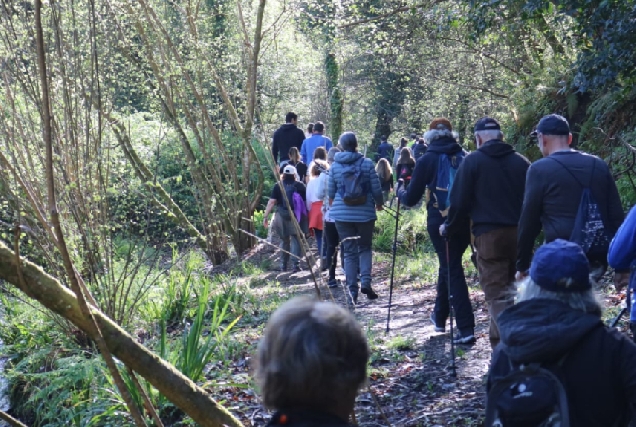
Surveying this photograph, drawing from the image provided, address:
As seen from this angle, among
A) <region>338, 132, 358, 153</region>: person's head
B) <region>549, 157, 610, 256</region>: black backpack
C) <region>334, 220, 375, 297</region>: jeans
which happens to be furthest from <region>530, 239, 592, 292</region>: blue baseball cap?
<region>334, 220, 375, 297</region>: jeans

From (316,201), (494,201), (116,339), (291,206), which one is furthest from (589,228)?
(291,206)

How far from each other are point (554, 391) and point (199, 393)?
4.40 feet

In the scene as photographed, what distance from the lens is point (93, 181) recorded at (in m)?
7.94

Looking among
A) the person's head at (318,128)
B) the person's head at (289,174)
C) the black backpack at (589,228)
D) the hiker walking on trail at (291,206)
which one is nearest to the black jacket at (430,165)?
the black backpack at (589,228)

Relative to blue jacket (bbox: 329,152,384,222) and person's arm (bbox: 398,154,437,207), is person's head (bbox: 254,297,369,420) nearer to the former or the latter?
person's arm (bbox: 398,154,437,207)

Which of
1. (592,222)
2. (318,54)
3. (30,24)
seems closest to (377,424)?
(592,222)

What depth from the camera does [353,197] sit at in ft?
31.8

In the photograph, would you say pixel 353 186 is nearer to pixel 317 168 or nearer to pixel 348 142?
pixel 348 142

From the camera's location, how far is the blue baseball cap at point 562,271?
2.88 m

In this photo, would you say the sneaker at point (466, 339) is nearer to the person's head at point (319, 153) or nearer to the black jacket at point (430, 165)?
the black jacket at point (430, 165)

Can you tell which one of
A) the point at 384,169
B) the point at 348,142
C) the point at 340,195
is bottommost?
the point at 384,169

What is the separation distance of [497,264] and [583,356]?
149 inches

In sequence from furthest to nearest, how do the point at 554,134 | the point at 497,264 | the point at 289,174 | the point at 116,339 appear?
the point at 289,174
the point at 497,264
the point at 554,134
the point at 116,339

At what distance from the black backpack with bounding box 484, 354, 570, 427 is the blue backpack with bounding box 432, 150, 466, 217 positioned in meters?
4.82
